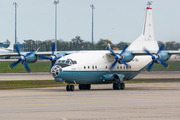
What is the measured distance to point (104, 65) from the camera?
3256 centimetres

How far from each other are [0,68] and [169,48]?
44345mm

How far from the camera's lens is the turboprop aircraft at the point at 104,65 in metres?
29.7

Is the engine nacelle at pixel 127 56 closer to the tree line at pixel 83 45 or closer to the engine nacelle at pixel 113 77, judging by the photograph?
the engine nacelle at pixel 113 77

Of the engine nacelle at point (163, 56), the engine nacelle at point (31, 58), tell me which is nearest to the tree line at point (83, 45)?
the engine nacelle at point (31, 58)

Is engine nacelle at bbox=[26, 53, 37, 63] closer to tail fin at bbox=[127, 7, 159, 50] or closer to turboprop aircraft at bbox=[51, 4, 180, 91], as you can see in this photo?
turboprop aircraft at bbox=[51, 4, 180, 91]

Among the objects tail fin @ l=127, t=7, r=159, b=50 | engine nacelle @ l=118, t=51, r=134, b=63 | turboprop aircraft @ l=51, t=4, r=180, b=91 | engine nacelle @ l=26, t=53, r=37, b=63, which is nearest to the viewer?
turboprop aircraft @ l=51, t=4, r=180, b=91

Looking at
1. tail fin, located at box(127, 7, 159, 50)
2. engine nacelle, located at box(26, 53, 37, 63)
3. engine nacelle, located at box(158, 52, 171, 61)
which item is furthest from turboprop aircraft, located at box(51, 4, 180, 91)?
engine nacelle, located at box(26, 53, 37, 63)

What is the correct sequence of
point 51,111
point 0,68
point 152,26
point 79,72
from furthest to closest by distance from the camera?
point 0,68 → point 152,26 → point 79,72 → point 51,111

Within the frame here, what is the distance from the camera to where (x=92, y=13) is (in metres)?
85.6

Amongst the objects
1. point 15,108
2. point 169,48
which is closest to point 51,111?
point 15,108

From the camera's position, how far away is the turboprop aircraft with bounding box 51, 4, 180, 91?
29.7 metres

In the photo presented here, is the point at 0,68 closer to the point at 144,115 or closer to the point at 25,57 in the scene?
the point at 25,57

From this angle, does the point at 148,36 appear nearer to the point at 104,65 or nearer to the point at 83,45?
the point at 104,65

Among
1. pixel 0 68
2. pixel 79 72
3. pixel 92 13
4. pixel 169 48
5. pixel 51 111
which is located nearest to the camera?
pixel 51 111
